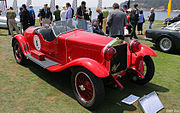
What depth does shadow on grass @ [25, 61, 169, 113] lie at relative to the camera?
2.98 m

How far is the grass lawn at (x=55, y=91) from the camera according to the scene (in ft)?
9.65

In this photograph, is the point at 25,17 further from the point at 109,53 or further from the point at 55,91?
the point at 109,53

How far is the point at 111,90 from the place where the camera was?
370 centimetres

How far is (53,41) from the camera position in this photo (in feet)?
13.4

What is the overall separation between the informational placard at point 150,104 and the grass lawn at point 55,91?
13cm

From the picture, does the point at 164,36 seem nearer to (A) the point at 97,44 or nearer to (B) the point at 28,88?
(A) the point at 97,44

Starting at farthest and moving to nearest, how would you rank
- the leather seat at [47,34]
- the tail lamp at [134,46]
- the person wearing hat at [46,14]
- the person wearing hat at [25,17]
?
the person wearing hat at [46,14] → the person wearing hat at [25,17] → the leather seat at [47,34] → the tail lamp at [134,46]

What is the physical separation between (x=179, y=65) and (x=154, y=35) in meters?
2.26

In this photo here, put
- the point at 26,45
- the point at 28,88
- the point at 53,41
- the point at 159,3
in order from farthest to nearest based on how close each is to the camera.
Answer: the point at 159,3 < the point at 26,45 < the point at 53,41 < the point at 28,88

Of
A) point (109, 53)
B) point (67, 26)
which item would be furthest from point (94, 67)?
point (67, 26)

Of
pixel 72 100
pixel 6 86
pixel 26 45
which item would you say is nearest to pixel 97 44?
pixel 72 100

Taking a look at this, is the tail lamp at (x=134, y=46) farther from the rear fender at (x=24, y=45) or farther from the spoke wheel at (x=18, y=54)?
the spoke wheel at (x=18, y=54)

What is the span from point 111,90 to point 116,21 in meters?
2.40

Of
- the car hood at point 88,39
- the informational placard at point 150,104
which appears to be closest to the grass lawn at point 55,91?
the informational placard at point 150,104
